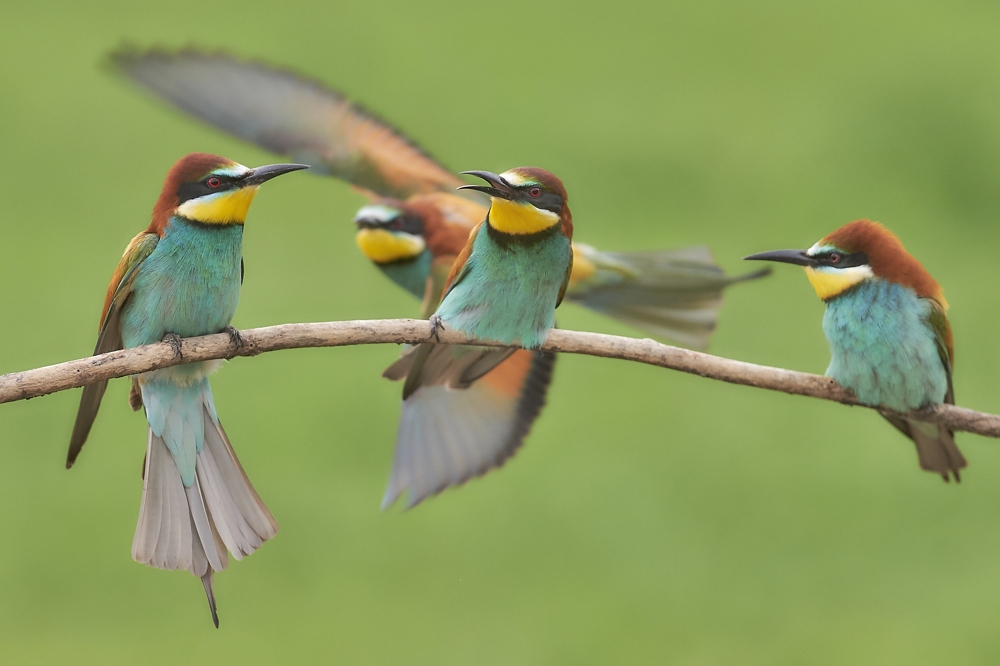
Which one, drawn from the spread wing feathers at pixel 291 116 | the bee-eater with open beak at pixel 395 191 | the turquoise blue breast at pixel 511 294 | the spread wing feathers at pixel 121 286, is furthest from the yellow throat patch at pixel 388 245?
the spread wing feathers at pixel 121 286

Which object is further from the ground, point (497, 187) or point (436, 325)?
point (497, 187)

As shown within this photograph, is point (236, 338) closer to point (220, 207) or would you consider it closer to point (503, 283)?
point (220, 207)

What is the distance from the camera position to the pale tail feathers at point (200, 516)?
1.72 m

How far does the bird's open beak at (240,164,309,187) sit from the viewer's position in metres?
1.62

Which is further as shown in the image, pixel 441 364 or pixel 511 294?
pixel 441 364

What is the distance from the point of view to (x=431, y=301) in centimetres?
252

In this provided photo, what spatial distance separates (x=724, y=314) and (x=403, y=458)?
256 centimetres

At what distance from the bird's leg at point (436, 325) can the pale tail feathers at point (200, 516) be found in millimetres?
358

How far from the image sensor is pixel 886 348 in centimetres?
189

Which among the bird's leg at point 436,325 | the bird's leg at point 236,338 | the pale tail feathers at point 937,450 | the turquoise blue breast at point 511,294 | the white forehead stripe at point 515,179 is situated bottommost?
the pale tail feathers at point 937,450

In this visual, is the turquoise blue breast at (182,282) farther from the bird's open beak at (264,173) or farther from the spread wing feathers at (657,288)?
the spread wing feathers at (657,288)

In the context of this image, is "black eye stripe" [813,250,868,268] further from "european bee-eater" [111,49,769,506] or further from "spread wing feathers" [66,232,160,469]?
"spread wing feathers" [66,232,160,469]

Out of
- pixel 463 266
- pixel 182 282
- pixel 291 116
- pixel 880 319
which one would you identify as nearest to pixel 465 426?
pixel 463 266

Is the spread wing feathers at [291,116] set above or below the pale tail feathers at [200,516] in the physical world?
above
